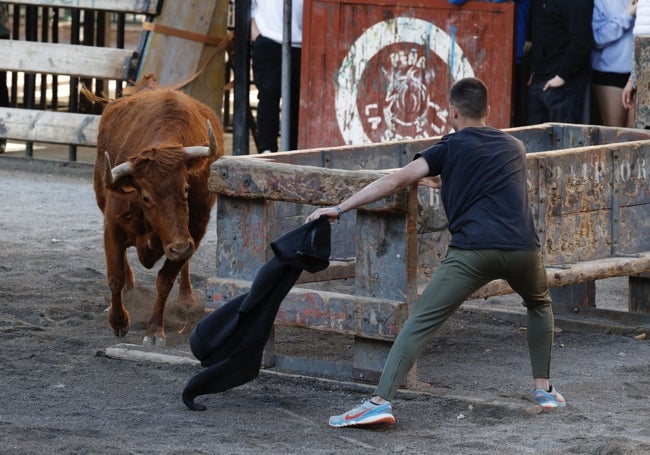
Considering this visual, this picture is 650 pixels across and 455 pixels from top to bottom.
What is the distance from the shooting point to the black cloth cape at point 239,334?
6.46 metres

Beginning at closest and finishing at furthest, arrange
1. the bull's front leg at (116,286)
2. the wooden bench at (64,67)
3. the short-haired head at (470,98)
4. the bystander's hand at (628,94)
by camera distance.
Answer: the short-haired head at (470,98), the bull's front leg at (116,286), the bystander's hand at (628,94), the wooden bench at (64,67)

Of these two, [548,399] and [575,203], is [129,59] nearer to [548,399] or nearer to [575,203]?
[575,203]

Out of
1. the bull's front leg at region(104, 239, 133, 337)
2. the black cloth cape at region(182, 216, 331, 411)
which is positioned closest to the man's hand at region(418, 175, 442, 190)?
the black cloth cape at region(182, 216, 331, 411)

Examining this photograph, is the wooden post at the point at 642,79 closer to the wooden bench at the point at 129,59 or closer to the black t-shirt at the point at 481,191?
the black t-shirt at the point at 481,191

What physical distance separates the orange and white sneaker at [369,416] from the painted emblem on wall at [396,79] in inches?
256

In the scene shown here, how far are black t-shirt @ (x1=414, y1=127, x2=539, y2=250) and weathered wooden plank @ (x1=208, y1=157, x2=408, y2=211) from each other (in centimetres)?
38

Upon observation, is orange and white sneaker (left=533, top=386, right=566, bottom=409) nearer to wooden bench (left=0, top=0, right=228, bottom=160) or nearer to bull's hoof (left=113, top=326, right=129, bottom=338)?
bull's hoof (left=113, top=326, right=129, bottom=338)

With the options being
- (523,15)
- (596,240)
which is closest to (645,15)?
(523,15)

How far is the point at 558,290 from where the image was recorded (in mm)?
9219

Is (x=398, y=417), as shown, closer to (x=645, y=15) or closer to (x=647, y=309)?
(x=647, y=309)

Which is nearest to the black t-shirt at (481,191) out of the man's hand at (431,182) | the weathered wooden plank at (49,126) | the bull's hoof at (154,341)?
the man's hand at (431,182)

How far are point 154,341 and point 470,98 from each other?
293 cm

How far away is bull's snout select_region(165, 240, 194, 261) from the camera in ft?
26.2

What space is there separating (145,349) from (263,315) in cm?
136
